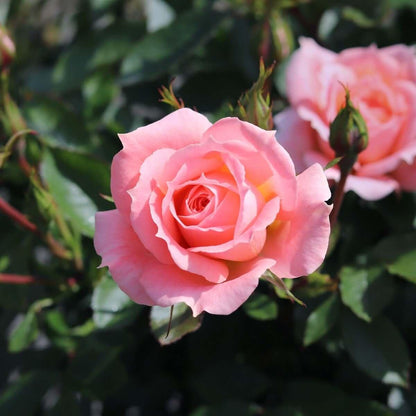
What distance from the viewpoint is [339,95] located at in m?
0.69

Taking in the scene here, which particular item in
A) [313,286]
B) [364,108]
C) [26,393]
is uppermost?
[364,108]

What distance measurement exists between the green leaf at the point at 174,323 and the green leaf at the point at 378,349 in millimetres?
228

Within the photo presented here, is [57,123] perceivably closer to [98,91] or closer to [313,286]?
[98,91]

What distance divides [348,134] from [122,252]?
0.24m

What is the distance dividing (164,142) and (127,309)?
0.26 metres

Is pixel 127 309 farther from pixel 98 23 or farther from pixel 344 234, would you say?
pixel 98 23

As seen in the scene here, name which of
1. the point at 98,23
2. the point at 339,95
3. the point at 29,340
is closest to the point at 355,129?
the point at 339,95

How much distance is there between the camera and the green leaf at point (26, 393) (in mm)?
828

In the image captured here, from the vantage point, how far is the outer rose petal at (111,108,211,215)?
493mm

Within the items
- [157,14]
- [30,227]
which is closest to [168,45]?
[157,14]

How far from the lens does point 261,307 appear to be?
0.67 meters

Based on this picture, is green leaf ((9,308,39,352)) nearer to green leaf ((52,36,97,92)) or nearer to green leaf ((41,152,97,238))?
green leaf ((41,152,97,238))

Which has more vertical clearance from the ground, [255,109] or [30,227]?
[255,109]

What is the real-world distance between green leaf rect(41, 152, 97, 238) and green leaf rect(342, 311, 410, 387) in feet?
1.01
